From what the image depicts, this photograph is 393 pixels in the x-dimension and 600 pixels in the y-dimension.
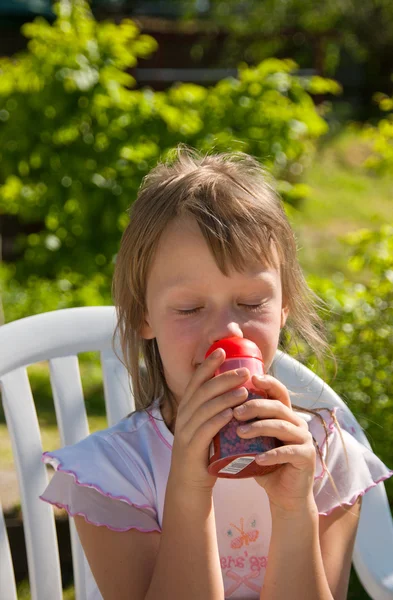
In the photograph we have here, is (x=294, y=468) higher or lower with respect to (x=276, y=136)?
lower

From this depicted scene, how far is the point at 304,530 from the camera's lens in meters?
1.63

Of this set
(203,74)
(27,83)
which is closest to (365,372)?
(27,83)

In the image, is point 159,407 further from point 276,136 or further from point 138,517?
point 276,136

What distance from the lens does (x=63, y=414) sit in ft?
7.23

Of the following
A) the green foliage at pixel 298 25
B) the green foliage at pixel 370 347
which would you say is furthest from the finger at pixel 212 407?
the green foliage at pixel 298 25

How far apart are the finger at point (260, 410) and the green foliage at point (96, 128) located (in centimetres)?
354

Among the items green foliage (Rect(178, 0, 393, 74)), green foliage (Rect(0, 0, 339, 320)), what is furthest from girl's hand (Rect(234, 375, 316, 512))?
green foliage (Rect(178, 0, 393, 74))

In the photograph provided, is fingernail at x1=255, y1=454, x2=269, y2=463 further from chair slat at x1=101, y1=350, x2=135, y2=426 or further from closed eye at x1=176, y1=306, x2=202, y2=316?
chair slat at x1=101, y1=350, x2=135, y2=426

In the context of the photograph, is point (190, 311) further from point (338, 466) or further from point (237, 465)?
point (338, 466)

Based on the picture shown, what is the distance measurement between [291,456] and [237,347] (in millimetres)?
208

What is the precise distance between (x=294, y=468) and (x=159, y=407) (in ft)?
1.57

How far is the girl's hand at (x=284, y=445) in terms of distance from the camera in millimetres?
1406

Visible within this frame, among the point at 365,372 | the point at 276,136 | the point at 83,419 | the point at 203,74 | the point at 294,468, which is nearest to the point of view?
the point at 294,468

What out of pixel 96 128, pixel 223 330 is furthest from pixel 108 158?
pixel 223 330
